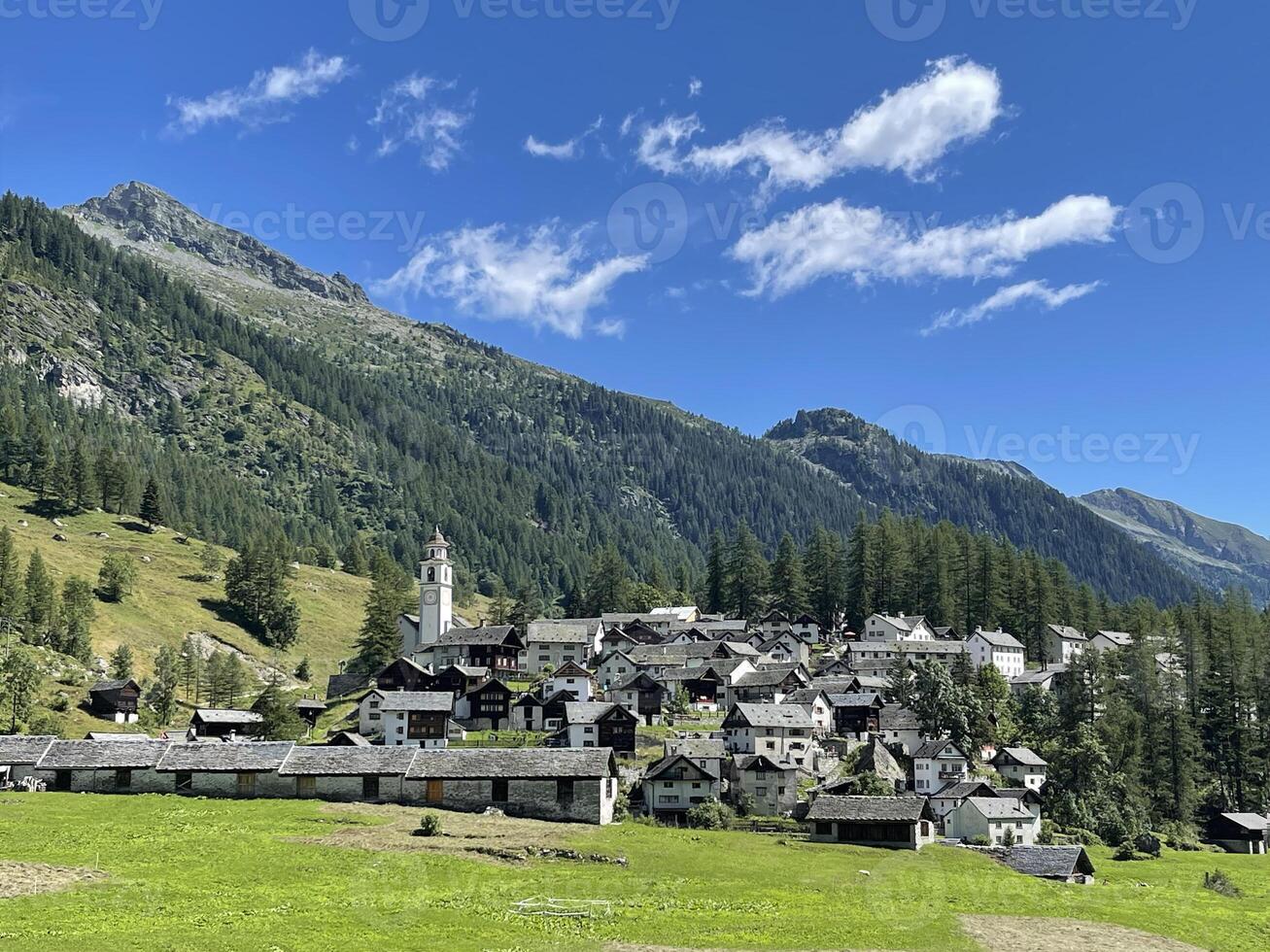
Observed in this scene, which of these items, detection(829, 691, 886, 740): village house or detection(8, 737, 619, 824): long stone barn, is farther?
detection(829, 691, 886, 740): village house

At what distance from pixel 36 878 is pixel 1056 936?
45864 mm

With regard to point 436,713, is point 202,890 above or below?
below

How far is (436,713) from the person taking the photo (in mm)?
101625

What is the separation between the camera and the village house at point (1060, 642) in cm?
15075

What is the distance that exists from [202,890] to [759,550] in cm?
13361

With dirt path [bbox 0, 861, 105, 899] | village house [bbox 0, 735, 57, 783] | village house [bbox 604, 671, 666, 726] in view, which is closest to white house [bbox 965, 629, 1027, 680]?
village house [bbox 604, 671, 666, 726]

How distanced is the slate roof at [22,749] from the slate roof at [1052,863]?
68.0 metres

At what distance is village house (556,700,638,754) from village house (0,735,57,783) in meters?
40.9

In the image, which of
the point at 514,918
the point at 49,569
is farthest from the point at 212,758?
the point at 49,569

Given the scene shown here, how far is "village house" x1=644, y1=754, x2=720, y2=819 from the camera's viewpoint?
8669 cm

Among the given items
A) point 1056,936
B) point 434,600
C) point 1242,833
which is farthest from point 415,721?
point 1242,833

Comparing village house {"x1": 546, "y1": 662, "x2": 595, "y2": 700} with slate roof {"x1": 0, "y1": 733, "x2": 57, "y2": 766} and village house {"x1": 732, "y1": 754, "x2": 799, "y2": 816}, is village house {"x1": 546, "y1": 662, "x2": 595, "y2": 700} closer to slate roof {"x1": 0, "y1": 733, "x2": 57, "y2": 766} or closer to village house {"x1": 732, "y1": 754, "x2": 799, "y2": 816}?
village house {"x1": 732, "y1": 754, "x2": 799, "y2": 816}

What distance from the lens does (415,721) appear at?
10156 cm

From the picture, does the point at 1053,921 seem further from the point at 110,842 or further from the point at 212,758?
the point at 212,758
